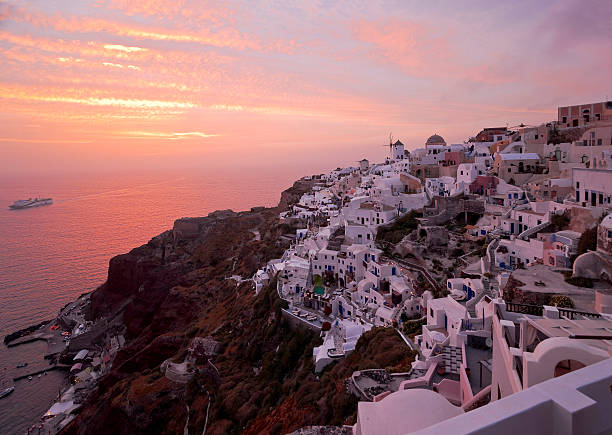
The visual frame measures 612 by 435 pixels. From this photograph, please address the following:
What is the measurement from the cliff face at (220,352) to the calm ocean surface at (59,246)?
5370 millimetres

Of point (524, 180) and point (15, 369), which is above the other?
point (524, 180)

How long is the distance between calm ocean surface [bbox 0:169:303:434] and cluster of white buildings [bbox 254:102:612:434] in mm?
20332

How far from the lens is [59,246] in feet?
222

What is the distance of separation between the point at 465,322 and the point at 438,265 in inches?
379

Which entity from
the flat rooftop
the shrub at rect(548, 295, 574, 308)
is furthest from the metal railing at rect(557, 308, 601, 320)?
the flat rooftop

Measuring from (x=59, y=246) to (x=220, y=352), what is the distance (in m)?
58.5

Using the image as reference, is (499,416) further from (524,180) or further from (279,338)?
(524,180)

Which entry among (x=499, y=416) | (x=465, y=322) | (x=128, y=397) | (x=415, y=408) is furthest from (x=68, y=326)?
(x=499, y=416)

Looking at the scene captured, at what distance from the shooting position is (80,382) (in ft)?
101

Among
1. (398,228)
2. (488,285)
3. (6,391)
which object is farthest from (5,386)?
(488,285)

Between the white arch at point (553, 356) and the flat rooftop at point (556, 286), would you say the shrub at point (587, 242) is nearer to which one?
the flat rooftop at point (556, 286)

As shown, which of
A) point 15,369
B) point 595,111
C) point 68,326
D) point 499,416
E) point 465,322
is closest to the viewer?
point 499,416

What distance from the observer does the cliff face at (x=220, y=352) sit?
1550 centimetres

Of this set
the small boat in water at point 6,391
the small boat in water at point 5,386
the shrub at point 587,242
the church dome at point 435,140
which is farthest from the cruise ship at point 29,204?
the shrub at point 587,242
